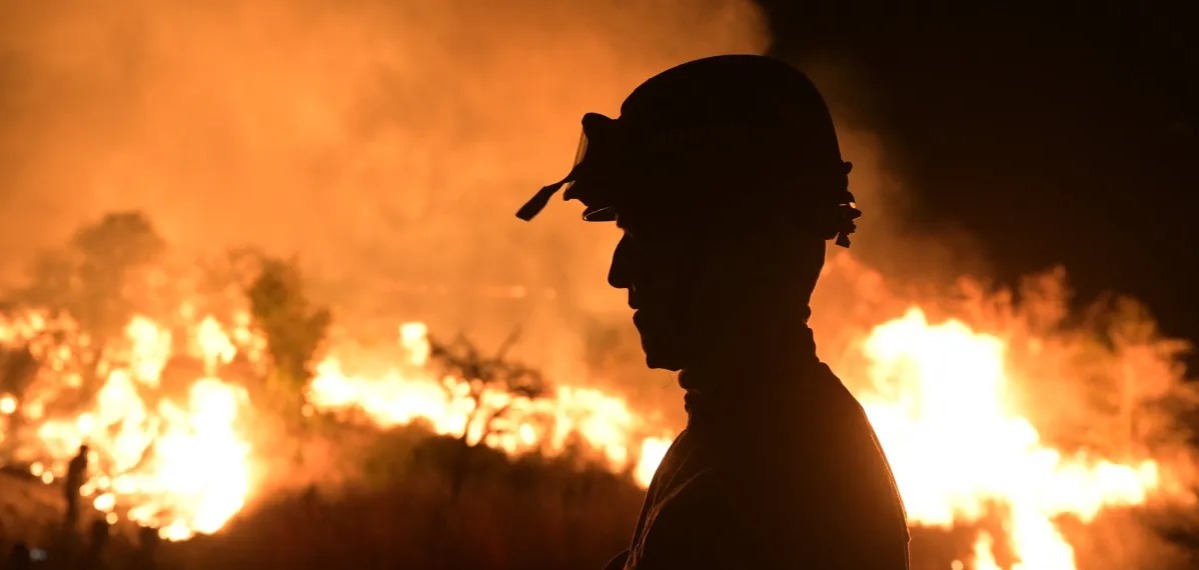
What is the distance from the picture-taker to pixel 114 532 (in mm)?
13672

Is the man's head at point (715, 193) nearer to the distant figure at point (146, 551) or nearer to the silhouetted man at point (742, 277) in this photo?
the silhouetted man at point (742, 277)

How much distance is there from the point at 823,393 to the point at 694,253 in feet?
1.22

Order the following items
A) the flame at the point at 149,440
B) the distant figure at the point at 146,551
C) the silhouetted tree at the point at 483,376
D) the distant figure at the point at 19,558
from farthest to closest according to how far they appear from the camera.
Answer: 1. the silhouetted tree at the point at 483,376
2. the flame at the point at 149,440
3. the distant figure at the point at 146,551
4. the distant figure at the point at 19,558

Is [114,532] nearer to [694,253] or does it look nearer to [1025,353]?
[694,253]

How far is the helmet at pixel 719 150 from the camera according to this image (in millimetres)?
1550

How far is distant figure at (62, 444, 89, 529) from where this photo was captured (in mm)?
13148

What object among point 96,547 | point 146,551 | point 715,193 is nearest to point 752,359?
point 715,193

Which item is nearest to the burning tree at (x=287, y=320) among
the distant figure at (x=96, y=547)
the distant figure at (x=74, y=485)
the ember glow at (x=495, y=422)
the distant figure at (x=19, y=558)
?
the ember glow at (x=495, y=422)

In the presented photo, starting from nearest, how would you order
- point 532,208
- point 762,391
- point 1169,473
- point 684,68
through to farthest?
point 762,391 < point 684,68 < point 532,208 < point 1169,473

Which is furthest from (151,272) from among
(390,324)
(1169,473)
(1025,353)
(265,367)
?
(1169,473)

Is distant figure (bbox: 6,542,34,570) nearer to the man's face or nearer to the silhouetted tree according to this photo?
the silhouetted tree

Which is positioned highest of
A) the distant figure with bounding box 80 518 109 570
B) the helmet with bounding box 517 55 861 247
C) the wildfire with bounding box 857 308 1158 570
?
the wildfire with bounding box 857 308 1158 570

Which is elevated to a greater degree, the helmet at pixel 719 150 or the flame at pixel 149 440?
the flame at pixel 149 440

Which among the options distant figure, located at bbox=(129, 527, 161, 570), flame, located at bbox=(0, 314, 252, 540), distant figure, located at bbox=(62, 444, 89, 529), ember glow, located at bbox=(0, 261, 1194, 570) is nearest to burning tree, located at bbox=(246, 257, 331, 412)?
ember glow, located at bbox=(0, 261, 1194, 570)
